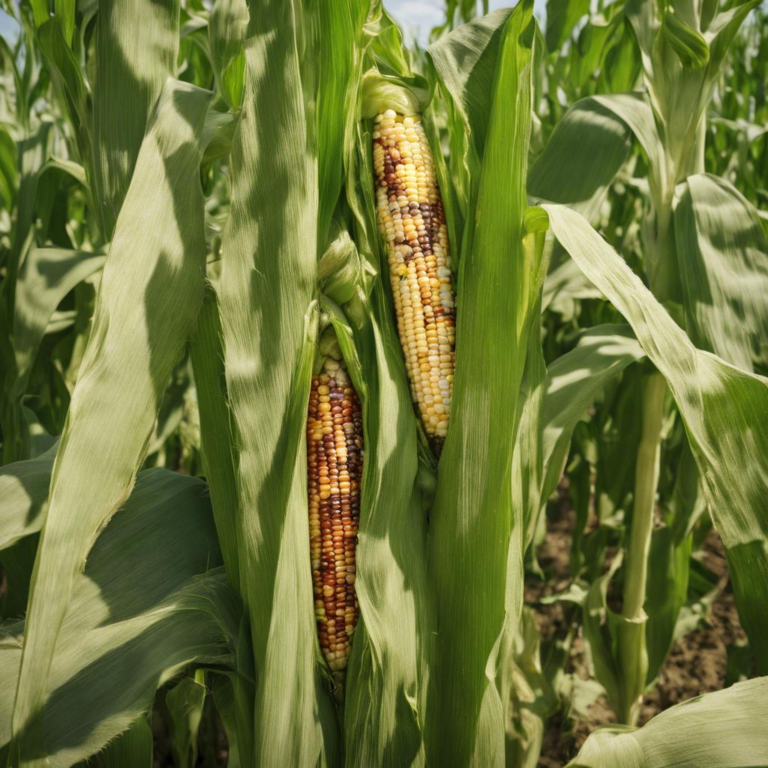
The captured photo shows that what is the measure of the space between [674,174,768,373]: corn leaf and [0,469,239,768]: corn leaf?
122 centimetres

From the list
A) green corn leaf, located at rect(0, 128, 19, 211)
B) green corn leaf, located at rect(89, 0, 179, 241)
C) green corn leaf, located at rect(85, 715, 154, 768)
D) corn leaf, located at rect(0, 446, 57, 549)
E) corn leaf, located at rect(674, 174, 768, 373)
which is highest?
green corn leaf, located at rect(0, 128, 19, 211)

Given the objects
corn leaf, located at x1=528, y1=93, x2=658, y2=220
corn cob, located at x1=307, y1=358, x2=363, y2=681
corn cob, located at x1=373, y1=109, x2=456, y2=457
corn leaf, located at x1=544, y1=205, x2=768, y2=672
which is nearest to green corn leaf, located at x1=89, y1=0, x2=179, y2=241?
corn cob, located at x1=373, y1=109, x2=456, y2=457

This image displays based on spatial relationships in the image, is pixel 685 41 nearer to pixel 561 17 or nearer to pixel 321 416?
pixel 561 17

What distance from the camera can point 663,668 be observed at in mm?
2861

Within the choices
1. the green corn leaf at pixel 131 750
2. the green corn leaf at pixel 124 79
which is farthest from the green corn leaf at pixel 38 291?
the green corn leaf at pixel 131 750

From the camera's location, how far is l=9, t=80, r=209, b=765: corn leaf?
2.80 feet

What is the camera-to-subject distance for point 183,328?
41.4 inches

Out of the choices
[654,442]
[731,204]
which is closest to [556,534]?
[654,442]

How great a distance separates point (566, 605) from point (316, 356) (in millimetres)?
2148

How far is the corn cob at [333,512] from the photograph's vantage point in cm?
114

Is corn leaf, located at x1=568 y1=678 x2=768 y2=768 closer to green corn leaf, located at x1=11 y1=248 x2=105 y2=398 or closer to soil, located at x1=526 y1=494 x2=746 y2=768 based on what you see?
soil, located at x1=526 y1=494 x2=746 y2=768

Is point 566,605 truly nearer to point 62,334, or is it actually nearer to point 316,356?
point 316,356

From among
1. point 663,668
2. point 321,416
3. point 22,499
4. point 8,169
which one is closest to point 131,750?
point 22,499

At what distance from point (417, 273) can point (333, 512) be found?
467 mm
